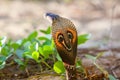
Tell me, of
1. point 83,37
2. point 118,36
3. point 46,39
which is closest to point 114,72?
point 83,37

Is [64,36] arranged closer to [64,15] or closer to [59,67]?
[59,67]

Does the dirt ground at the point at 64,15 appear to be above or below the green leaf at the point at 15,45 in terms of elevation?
above

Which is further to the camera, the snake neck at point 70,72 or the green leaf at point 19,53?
the green leaf at point 19,53

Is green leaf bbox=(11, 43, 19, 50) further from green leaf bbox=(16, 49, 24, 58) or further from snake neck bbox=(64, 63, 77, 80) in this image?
snake neck bbox=(64, 63, 77, 80)

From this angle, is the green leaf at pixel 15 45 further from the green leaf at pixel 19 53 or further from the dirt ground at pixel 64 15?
the dirt ground at pixel 64 15

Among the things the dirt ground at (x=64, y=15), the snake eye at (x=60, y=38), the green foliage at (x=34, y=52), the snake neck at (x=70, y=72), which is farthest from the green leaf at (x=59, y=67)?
the dirt ground at (x=64, y=15)

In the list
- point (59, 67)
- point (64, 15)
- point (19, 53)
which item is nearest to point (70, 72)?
point (59, 67)

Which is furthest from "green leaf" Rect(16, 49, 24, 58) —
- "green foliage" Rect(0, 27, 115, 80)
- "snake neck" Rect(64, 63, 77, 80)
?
"snake neck" Rect(64, 63, 77, 80)
